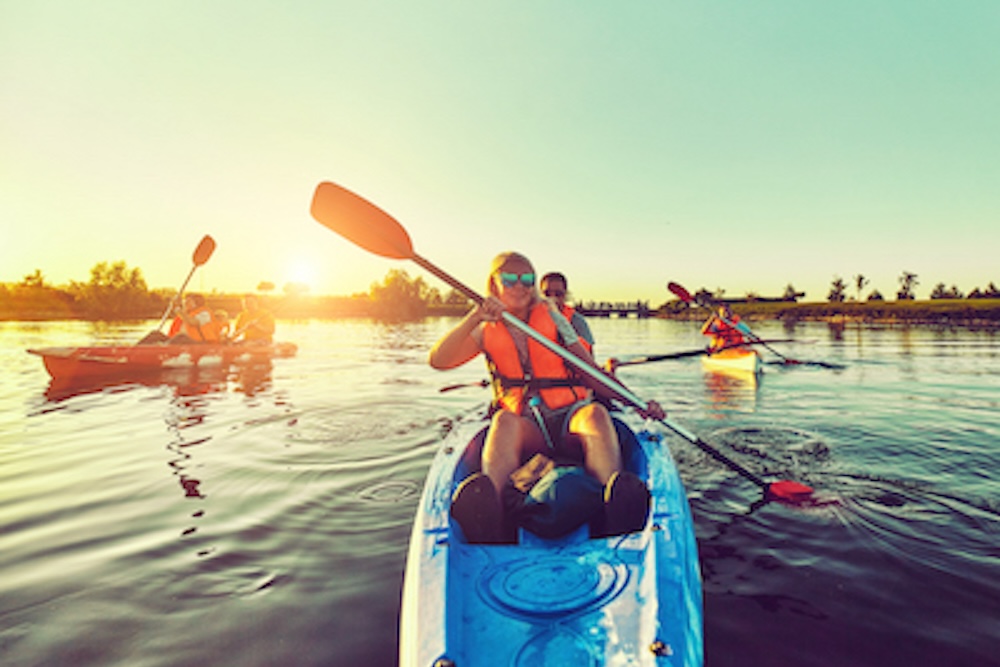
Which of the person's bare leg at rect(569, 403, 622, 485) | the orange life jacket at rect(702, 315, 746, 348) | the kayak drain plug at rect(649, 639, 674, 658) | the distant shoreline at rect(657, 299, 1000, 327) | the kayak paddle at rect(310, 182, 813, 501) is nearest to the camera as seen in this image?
the kayak drain plug at rect(649, 639, 674, 658)

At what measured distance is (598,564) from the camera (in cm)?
221

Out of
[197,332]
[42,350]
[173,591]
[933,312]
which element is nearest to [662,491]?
[173,591]

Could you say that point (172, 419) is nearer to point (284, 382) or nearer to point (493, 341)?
point (284, 382)

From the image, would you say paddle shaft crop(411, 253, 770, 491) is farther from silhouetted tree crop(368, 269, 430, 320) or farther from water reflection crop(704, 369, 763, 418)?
silhouetted tree crop(368, 269, 430, 320)

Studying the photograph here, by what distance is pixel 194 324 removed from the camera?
13117 millimetres

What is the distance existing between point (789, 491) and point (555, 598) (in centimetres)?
302

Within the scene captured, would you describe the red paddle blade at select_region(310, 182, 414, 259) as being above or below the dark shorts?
above

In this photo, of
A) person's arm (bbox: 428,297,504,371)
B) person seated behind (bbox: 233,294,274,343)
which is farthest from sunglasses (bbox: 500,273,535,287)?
person seated behind (bbox: 233,294,274,343)

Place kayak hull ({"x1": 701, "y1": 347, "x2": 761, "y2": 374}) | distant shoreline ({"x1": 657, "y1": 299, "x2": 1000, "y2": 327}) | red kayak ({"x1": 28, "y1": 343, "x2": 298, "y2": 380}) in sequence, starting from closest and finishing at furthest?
1. red kayak ({"x1": 28, "y1": 343, "x2": 298, "y2": 380})
2. kayak hull ({"x1": 701, "y1": 347, "x2": 761, "y2": 374})
3. distant shoreline ({"x1": 657, "y1": 299, "x2": 1000, "y2": 327})

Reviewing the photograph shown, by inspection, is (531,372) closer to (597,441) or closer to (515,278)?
(515,278)

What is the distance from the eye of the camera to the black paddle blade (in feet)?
45.7

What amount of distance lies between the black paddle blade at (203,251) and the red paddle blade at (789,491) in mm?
14540

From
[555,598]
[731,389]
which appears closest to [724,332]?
[731,389]

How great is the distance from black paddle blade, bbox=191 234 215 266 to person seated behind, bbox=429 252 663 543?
13088 mm
